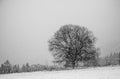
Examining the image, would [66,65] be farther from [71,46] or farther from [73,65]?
[71,46]

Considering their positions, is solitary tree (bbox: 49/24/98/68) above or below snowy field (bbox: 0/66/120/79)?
above

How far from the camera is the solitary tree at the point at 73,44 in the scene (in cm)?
2481

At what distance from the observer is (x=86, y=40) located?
25.0 metres

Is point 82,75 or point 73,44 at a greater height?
point 73,44

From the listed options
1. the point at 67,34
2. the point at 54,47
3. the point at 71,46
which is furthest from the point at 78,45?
the point at 54,47

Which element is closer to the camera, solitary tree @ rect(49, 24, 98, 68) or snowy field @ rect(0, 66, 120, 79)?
snowy field @ rect(0, 66, 120, 79)

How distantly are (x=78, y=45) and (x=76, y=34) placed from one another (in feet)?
7.83

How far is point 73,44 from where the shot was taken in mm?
24688

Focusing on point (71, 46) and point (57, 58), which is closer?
point (71, 46)

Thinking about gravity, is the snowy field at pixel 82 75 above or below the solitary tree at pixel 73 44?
below

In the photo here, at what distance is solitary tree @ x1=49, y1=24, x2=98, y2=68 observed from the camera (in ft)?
81.4

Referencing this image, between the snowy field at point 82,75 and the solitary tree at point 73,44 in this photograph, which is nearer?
the snowy field at point 82,75

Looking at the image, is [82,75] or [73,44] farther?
[73,44]

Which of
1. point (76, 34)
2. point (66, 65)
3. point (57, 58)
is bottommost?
point (66, 65)
